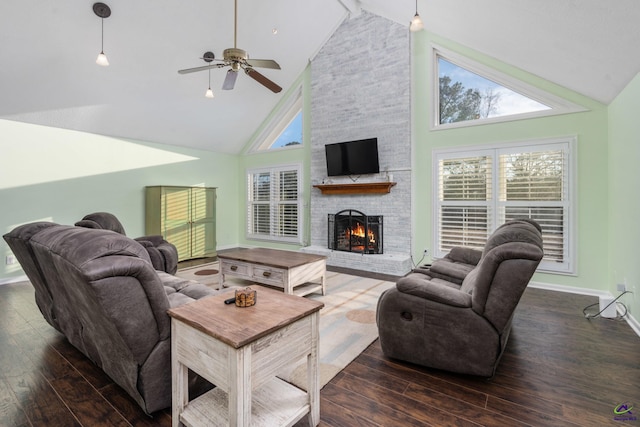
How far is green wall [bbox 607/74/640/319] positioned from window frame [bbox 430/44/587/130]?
1.80 feet

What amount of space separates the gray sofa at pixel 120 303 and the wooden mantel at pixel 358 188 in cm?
399

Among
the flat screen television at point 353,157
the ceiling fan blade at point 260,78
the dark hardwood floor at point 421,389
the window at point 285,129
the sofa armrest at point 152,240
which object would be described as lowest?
the dark hardwood floor at point 421,389

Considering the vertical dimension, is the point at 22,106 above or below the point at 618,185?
above

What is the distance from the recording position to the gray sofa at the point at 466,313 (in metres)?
1.84

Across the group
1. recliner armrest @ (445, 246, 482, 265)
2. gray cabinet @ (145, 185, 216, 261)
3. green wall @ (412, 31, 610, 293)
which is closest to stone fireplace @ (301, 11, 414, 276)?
green wall @ (412, 31, 610, 293)

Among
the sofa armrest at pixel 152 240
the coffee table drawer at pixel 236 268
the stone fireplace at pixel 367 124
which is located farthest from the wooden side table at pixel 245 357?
the stone fireplace at pixel 367 124

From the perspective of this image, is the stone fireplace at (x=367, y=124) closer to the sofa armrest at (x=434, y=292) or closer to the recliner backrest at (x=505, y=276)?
the sofa armrest at (x=434, y=292)

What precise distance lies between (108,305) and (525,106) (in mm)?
5300

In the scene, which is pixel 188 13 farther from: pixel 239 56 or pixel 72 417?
pixel 72 417

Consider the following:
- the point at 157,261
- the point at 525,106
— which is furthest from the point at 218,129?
the point at 525,106

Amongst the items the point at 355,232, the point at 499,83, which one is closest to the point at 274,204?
the point at 355,232

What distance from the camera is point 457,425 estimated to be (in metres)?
1.62

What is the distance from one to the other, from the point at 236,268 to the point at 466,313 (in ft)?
9.21

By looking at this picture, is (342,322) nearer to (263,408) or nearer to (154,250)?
(263,408)
